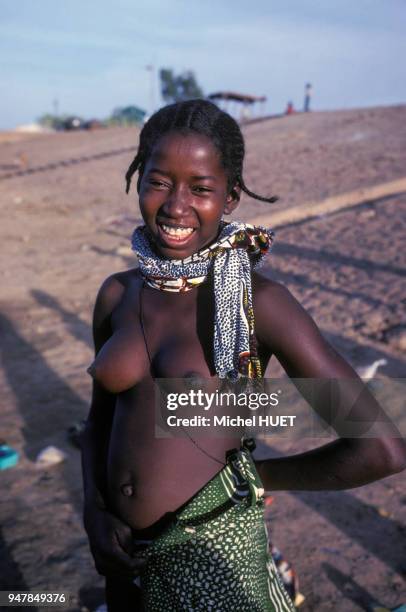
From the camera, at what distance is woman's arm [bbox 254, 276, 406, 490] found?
1.34 meters

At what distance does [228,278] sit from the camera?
4.61 feet

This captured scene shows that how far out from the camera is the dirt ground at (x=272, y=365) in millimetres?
2699

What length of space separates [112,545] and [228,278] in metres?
0.85

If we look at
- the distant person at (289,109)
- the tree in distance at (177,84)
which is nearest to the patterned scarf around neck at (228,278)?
the distant person at (289,109)

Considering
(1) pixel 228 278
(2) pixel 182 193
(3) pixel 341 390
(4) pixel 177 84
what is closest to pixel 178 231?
(2) pixel 182 193

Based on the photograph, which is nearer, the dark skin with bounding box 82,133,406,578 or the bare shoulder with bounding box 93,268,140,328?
the dark skin with bounding box 82,133,406,578

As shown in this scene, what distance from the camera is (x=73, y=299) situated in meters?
6.75

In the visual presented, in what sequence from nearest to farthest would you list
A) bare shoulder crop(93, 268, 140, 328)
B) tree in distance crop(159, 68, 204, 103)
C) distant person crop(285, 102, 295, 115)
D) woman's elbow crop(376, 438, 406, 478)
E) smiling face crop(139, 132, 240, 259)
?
woman's elbow crop(376, 438, 406, 478) → smiling face crop(139, 132, 240, 259) → bare shoulder crop(93, 268, 140, 328) → distant person crop(285, 102, 295, 115) → tree in distance crop(159, 68, 204, 103)

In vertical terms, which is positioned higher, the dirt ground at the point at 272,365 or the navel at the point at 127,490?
the navel at the point at 127,490

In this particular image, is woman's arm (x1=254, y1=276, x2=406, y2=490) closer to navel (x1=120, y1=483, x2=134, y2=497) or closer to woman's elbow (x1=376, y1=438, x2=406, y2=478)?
woman's elbow (x1=376, y1=438, x2=406, y2=478)

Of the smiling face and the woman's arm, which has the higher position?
the smiling face

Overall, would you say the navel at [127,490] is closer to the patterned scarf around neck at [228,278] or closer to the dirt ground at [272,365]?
the patterned scarf around neck at [228,278]

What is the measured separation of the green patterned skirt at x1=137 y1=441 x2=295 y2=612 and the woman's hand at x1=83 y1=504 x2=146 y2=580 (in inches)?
4.6

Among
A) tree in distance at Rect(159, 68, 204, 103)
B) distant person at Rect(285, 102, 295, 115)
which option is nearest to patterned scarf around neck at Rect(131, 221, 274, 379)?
distant person at Rect(285, 102, 295, 115)
